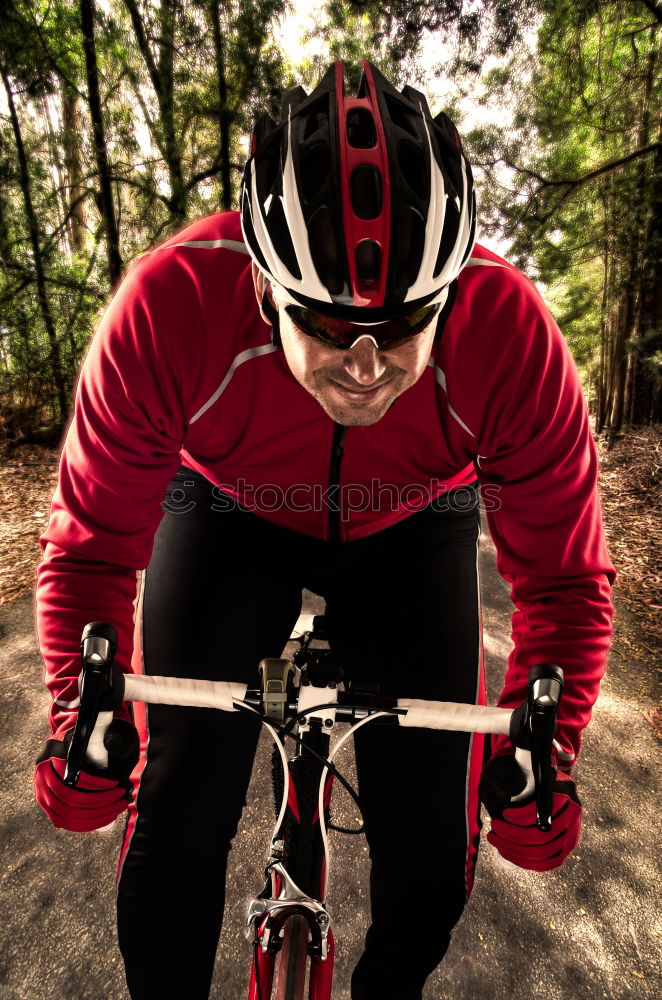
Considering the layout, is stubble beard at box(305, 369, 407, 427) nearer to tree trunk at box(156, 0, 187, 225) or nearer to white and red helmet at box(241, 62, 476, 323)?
white and red helmet at box(241, 62, 476, 323)

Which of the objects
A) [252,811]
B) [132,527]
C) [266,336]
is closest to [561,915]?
[252,811]

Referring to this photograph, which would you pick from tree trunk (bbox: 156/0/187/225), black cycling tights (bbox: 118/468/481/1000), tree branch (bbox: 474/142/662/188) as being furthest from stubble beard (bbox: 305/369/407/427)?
tree trunk (bbox: 156/0/187/225)

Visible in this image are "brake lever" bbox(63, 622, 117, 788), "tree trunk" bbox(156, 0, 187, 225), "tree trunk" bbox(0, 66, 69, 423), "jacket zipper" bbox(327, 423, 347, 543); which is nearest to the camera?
"brake lever" bbox(63, 622, 117, 788)

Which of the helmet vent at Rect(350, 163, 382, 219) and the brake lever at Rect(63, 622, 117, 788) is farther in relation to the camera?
the helmet vent at Rect(350, 163, 382, 219)

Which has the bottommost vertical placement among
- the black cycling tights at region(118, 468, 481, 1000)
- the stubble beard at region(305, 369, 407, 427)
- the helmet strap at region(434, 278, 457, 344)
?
the black cycling tights at region(118, 468, 481, 1000)

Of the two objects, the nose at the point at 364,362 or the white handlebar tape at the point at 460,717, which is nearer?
the white handlebar tape at the point at 460,717

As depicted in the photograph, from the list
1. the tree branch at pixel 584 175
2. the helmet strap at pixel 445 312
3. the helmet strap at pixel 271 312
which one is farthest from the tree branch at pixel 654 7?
the helmet strap at pixel 271 312

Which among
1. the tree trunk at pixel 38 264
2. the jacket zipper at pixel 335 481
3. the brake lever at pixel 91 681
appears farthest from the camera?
the tree trunk at pixel 38 264

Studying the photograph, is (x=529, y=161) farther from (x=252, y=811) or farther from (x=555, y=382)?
(x=252, y=811)

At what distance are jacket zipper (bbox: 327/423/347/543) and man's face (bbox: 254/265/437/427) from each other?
0.19 meters

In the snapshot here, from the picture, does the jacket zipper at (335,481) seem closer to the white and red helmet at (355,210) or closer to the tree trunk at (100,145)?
the white and red helmet at (355,210)

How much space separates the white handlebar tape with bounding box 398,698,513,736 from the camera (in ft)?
3.73

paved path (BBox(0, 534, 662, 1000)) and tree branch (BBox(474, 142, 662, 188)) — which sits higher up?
tree branch (BBox(474, 142, 662, 188))

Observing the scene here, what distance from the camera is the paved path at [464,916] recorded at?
6.31 ft
